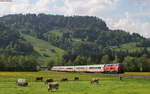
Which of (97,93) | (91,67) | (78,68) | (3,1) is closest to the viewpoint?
(3,1)

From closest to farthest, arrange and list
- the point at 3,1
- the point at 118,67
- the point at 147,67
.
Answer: the point at 3,1 < the point at 118,67 < the point at 147,67

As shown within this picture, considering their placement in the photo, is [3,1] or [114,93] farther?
[114,93]

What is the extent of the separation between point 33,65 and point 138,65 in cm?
6225

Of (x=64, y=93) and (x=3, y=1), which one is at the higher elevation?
(x=3, y=1)

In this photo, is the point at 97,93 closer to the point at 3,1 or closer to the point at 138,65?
the point at 3,1

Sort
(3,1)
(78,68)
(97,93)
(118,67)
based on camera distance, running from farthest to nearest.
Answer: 1. (78,68)
2. (118,67)
3. (97,93)
4. (3,1)

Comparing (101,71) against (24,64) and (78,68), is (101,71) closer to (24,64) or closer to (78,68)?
(78,68)

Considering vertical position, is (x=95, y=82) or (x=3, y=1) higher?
(x=3, y=1)

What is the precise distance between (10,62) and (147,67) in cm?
7890

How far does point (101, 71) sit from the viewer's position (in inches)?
4761

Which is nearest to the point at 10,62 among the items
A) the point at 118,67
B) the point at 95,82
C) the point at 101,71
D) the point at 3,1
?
the point at 101,71

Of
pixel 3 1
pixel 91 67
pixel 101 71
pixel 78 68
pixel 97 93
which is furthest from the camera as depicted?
pixel 78 68

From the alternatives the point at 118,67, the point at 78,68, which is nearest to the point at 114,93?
the point at 118,67

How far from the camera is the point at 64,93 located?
38812 millimetres
